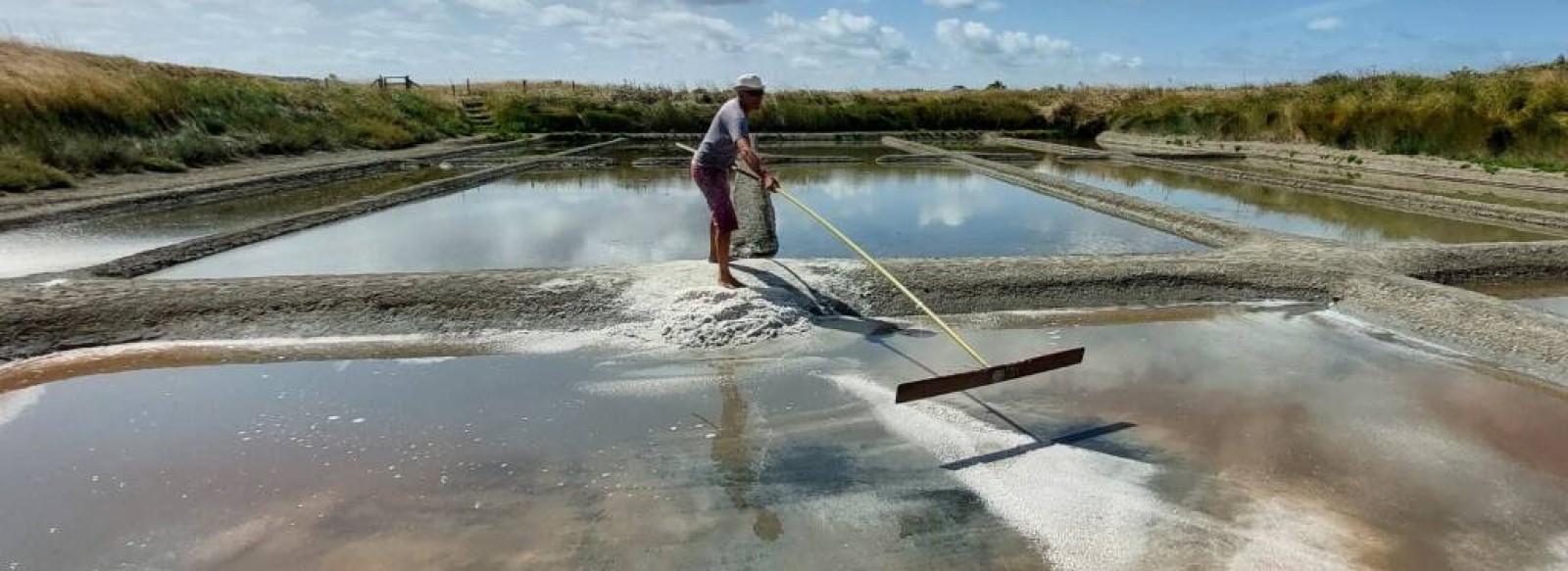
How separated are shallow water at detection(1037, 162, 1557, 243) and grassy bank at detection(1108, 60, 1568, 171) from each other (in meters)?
3.78

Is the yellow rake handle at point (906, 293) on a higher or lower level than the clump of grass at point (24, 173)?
lower

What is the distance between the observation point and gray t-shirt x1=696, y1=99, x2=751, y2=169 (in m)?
3.84

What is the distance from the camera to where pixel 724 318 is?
3650 millimetres

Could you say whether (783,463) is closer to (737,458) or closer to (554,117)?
(737,458)

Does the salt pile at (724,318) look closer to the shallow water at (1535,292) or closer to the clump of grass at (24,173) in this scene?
the shallow water at (1535,292)

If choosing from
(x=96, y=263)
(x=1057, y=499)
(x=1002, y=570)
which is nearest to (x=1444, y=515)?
(x=1057, y=499)

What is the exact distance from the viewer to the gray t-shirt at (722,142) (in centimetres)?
384

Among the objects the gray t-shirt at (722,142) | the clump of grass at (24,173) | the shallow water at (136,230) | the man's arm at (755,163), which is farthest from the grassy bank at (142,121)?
the man's arm at (755,163)

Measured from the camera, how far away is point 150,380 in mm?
3139

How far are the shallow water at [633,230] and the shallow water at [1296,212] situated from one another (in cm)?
133

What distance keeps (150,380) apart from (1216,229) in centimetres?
634

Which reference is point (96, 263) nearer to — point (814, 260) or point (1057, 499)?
→ point (814, 260)

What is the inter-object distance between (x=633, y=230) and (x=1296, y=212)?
6174 millimetres

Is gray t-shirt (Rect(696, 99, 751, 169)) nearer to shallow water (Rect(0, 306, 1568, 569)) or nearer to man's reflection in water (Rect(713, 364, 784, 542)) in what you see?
shallow water (Rect(0, 306, 1568, 569))
